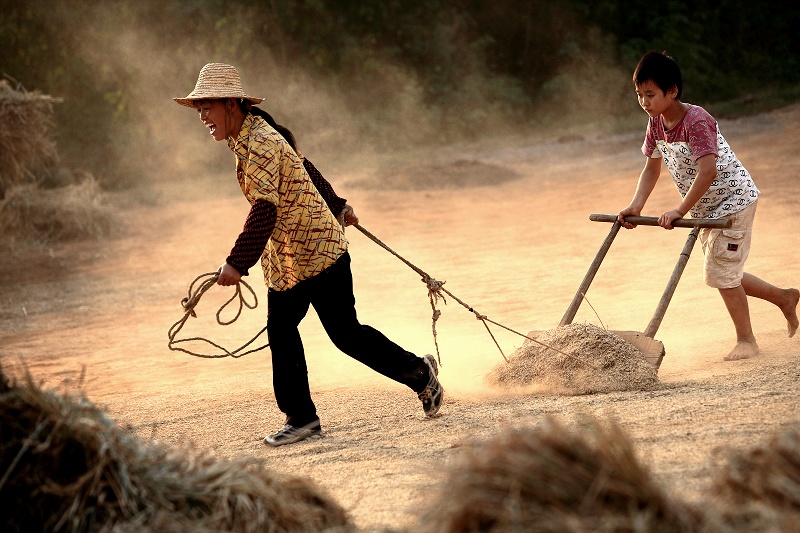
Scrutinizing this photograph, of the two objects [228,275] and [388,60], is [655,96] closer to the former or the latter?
[228,275]

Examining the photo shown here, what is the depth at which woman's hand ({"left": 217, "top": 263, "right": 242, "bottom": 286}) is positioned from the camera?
13.5 ft

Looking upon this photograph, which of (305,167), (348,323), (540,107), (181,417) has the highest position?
(540,107)

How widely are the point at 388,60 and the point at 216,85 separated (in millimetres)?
19748

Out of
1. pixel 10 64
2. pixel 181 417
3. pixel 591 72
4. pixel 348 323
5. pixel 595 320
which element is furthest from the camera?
pixel 591 72

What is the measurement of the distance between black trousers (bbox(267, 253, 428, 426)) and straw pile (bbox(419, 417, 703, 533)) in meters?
2.12

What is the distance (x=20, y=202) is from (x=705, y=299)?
9377 millimetres

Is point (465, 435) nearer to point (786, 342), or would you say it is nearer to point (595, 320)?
point (786, 342)

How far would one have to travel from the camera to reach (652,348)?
490cm

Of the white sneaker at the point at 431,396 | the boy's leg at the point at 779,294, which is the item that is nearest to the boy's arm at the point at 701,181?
the boy's leg at the point at 779,294

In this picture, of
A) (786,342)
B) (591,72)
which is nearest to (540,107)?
(591,72)

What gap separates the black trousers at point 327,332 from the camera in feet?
14.6

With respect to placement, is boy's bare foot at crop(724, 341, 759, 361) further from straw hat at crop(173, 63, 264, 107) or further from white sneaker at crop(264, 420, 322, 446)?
straw hat at crop(173, 63, 264, 107)

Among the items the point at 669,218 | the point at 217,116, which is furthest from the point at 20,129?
the point at 669,218

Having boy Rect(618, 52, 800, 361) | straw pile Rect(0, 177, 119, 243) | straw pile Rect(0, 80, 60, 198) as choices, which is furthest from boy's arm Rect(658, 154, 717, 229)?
straw pile Rect(0, 177, 119, 243)
